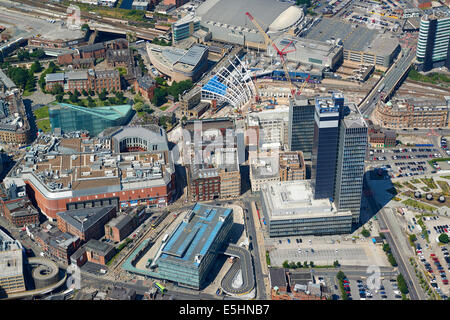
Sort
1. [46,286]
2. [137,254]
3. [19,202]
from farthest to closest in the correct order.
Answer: [19,202] < [137,254] < [46,286]

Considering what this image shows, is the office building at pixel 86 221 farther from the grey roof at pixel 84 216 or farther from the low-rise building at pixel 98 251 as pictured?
the low-rise building at pixel 98 251

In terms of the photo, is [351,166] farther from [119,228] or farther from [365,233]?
[119,228]

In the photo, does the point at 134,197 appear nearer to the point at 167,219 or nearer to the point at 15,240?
the point at 167,219

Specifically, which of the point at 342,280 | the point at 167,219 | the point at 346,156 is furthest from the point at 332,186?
the point at 167,219

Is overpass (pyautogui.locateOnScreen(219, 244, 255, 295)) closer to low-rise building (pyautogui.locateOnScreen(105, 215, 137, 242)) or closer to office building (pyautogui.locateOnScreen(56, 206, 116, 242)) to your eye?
low-rise building (pyautogui.locateOnScreen(105, 215, 137, 242))

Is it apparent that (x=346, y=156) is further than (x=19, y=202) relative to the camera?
No

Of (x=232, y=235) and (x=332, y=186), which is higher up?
(x=332, y=186)

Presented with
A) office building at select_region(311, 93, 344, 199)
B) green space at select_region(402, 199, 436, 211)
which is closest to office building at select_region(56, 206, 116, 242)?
office building at select_region(311, 93, 344, 199)
